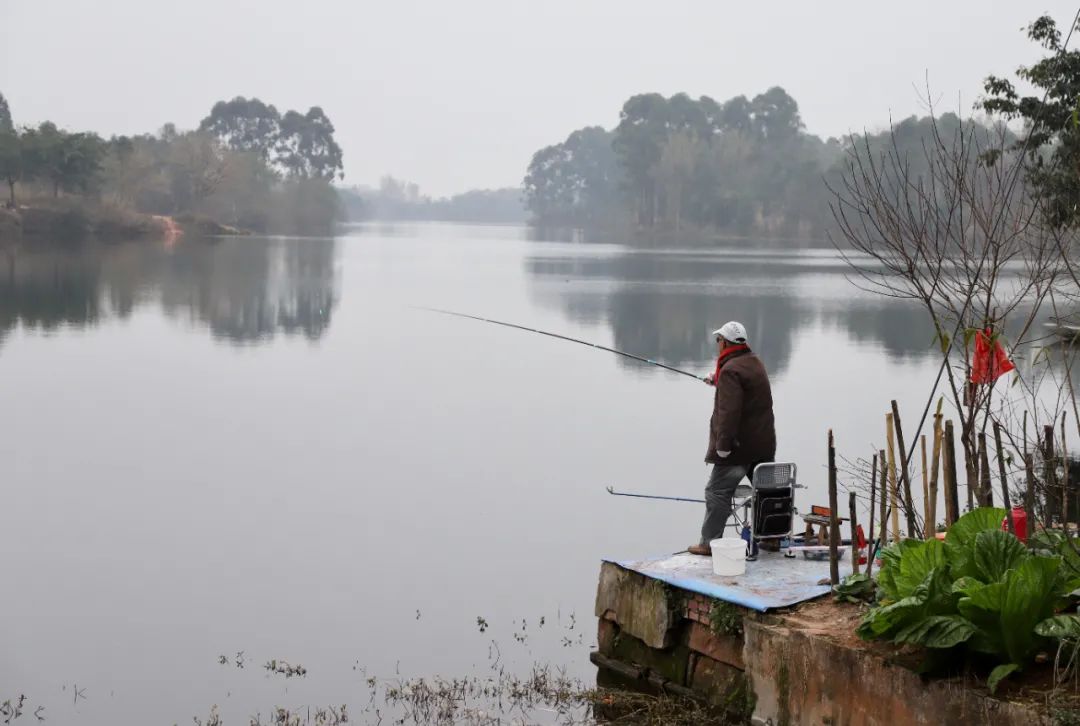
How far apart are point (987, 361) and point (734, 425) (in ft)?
5.30

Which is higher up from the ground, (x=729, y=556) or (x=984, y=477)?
(x=984, y=477)

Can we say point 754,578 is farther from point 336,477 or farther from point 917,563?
point 336,477

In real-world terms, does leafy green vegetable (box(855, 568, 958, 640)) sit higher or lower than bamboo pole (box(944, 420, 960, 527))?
lower

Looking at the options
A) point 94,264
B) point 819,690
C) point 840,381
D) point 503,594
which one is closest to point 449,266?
point 94,264

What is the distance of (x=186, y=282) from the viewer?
46.5 m

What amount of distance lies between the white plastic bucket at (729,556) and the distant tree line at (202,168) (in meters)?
75.2

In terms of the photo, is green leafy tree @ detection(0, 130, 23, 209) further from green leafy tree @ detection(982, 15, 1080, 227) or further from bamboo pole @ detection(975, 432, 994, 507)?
bamboo pole @ detection(975, 432, 994, 507)

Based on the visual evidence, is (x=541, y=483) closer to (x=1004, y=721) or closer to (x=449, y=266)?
(x=1004, y=721)

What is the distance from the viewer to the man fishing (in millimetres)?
8008

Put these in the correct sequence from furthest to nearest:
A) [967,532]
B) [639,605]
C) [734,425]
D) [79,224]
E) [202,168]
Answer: [202,168], [79,224], [734,425], [639,605], [967,532]

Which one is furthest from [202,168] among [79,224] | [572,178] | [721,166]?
[572,178]

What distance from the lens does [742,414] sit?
8.14 meters

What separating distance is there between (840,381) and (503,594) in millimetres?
14187

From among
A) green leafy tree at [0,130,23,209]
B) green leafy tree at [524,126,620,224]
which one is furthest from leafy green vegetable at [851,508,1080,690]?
green leafy tree at [524,126,620,224]
